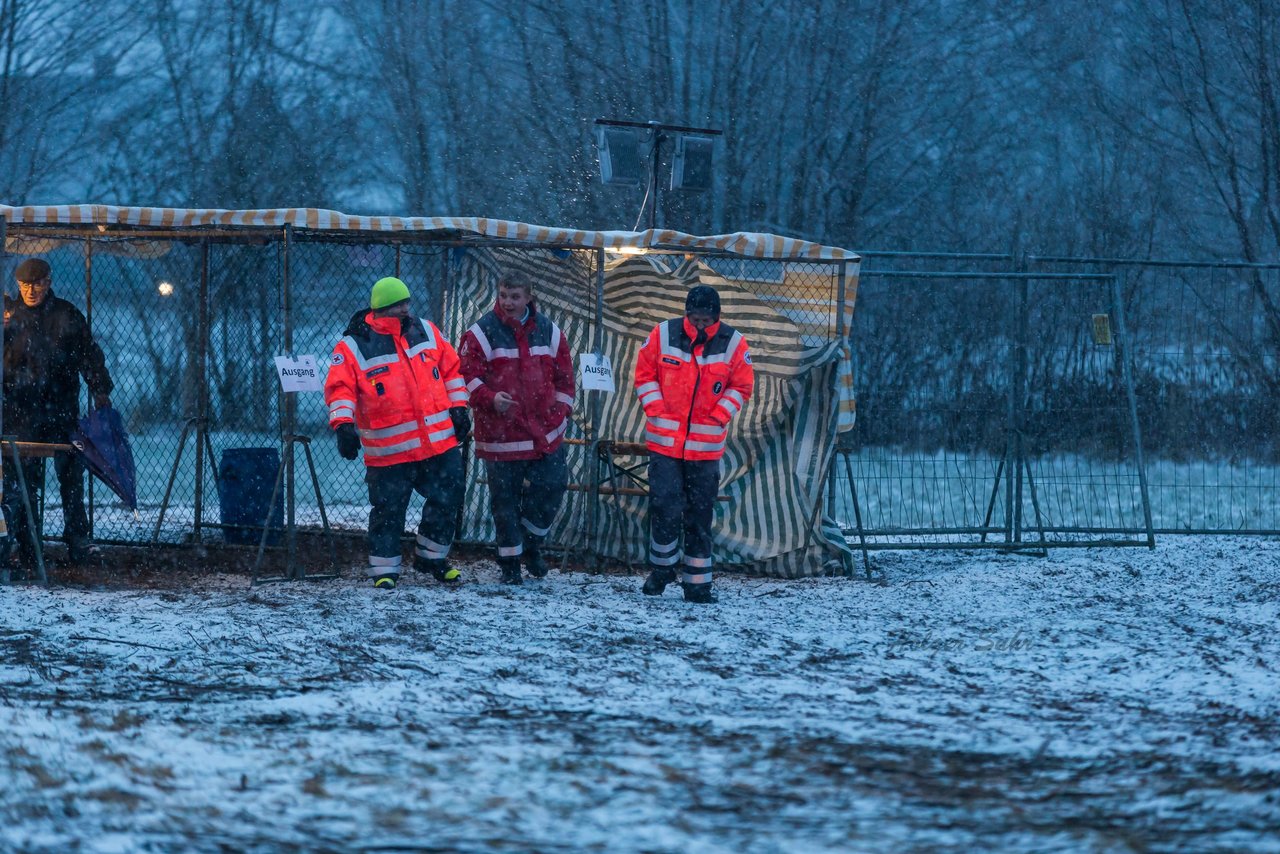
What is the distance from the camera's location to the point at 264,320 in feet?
35.8

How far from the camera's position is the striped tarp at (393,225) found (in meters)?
8.92

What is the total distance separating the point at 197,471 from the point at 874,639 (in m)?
5.44

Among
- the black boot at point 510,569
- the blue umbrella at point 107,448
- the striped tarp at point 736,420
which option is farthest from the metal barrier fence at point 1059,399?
the blue umbrella at point 107,448

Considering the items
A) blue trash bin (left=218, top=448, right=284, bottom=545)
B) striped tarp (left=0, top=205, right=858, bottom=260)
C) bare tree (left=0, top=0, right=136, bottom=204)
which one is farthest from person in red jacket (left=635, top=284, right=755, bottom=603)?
bare tree (left=0, top=0, right=136, bottom=204)

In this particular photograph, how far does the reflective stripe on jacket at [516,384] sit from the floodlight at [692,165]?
2.11 meters

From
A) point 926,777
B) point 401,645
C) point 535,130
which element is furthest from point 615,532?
point 535,130

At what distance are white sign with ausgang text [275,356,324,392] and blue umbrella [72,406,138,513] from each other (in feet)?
5.55

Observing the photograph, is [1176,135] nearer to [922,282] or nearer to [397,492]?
[922,282]

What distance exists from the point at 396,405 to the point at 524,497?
1.11 m

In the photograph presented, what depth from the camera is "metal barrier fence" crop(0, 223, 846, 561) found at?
998cm

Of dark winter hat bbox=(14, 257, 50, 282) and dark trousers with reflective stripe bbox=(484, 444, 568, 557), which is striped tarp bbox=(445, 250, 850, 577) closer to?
dark trousers with reflective stripe bbox=(484, 444, 568, 557)

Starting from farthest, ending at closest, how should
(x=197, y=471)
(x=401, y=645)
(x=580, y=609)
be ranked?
(x=197, y=471)
(x=580, y=609)
(x=401, y=645)

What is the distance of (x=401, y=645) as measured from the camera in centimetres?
698

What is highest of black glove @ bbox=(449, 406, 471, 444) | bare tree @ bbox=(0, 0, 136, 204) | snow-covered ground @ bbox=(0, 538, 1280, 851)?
bare tree @ bbox=(0, 0, 136, 204)
